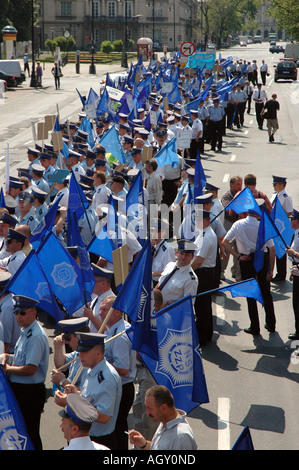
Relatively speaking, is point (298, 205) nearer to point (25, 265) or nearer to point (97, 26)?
point (25, 265)

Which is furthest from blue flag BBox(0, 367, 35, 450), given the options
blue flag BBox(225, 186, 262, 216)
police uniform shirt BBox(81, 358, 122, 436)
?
blue flag BBox(225, 186, 262, 216)

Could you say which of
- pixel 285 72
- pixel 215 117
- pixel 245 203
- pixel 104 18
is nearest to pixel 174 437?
pixel 245 203

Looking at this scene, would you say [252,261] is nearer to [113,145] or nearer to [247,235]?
[247,235]

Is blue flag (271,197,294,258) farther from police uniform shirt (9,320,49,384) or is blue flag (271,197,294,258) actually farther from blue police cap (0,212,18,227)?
police uniform shirt (9,320,49,384)

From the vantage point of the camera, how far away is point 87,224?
10578mm

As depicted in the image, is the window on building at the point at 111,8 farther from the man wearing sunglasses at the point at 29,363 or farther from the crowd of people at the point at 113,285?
the man wearing sunglasses at the point at 29,363

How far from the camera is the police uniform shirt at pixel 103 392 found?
5.50 m

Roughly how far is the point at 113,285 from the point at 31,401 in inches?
149

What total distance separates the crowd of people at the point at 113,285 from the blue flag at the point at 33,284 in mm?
107

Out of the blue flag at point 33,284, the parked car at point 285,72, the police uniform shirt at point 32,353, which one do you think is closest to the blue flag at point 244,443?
the police uniform shirt at point 32,353

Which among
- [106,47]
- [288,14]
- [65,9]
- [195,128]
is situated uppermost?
[65,9]

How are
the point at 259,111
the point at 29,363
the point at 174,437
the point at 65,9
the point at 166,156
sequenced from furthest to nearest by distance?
the point at 65,9
the point at 259,111
the point at 166,156
the point at 29,363
the point at 174,437

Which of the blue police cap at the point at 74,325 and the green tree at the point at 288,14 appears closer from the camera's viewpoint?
the blue police cap at the point at 74,325

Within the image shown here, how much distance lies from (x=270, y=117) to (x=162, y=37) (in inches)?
3765
